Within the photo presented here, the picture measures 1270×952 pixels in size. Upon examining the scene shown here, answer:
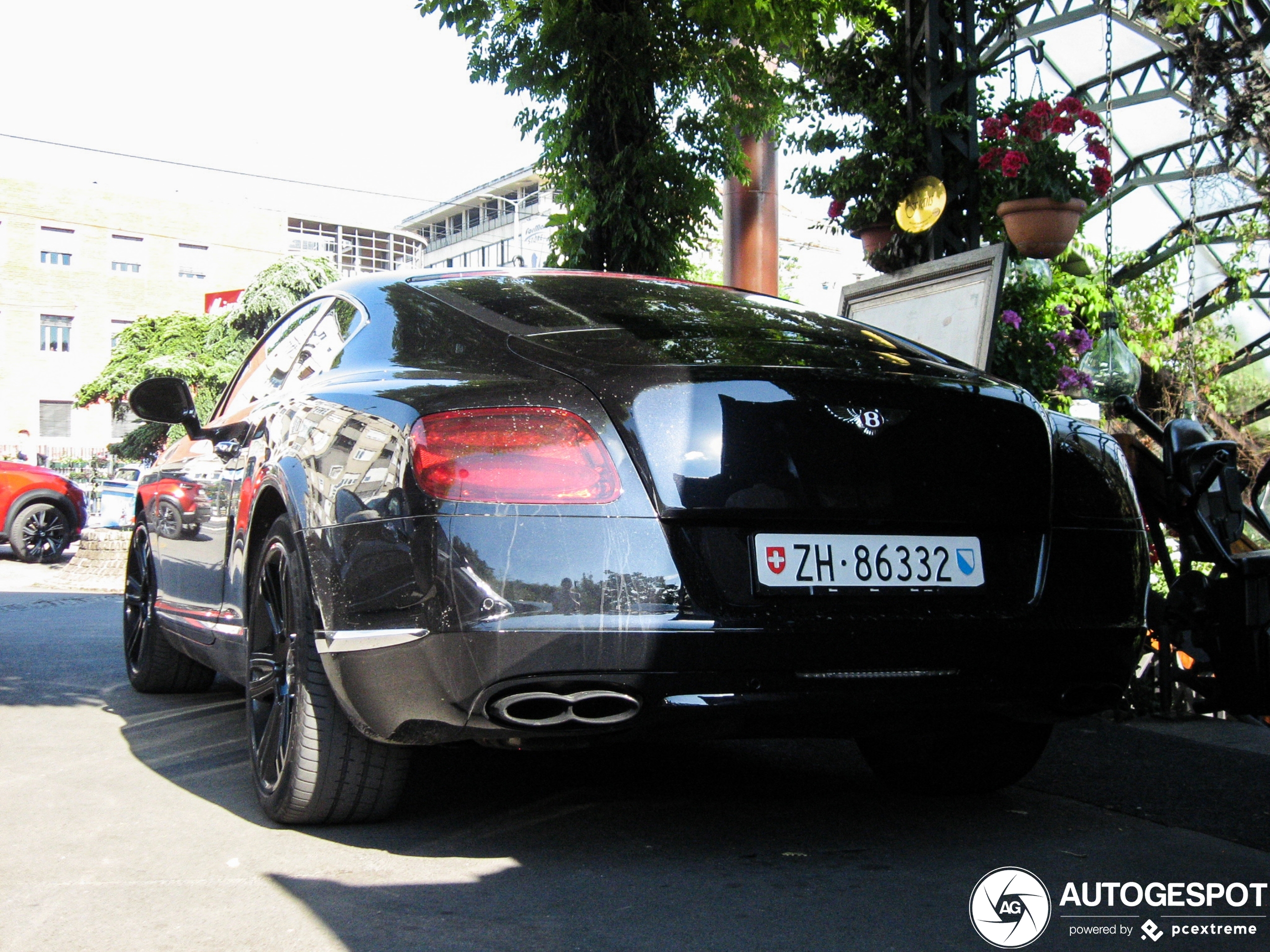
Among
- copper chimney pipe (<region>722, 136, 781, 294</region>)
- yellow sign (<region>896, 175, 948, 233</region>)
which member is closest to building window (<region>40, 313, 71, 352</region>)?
copper chimney pipe (<region>722, 136, 781, 294</region>)

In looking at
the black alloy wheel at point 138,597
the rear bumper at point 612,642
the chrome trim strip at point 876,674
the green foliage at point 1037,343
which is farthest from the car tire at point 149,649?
the green foliage at point 1037,343

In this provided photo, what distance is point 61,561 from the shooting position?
1731 centimetres

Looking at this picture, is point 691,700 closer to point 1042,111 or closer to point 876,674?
point 876,674

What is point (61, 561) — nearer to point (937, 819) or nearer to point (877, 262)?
point (877, 262)

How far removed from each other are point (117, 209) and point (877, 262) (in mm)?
53496

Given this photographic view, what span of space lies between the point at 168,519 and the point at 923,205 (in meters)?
4.56

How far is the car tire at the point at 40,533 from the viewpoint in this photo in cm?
1652

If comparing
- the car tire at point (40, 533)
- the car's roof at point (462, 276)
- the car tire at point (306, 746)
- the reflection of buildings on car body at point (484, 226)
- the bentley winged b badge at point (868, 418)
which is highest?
the reflection of buildings on car body at point (484, 226)

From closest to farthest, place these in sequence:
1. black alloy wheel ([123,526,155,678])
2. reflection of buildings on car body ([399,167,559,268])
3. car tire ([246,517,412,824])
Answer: car tire ([246,517,412,824]) → black alloy wheel ([123,526,155,678]) → reflection of buildings on car body ([399,167,559,268])

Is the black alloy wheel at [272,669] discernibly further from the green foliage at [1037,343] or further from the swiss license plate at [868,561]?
the green foliage at [1037,343]

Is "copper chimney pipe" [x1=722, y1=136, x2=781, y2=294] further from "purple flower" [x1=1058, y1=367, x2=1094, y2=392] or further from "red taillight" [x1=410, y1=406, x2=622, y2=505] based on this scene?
"red taillight" [x1=410, y1=406, x2=622, y2=505]

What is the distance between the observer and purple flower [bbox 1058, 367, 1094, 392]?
284 inches

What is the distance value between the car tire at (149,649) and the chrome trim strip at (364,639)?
256 cm

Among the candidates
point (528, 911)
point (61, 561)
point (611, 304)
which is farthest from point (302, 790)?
point (61, 561)
